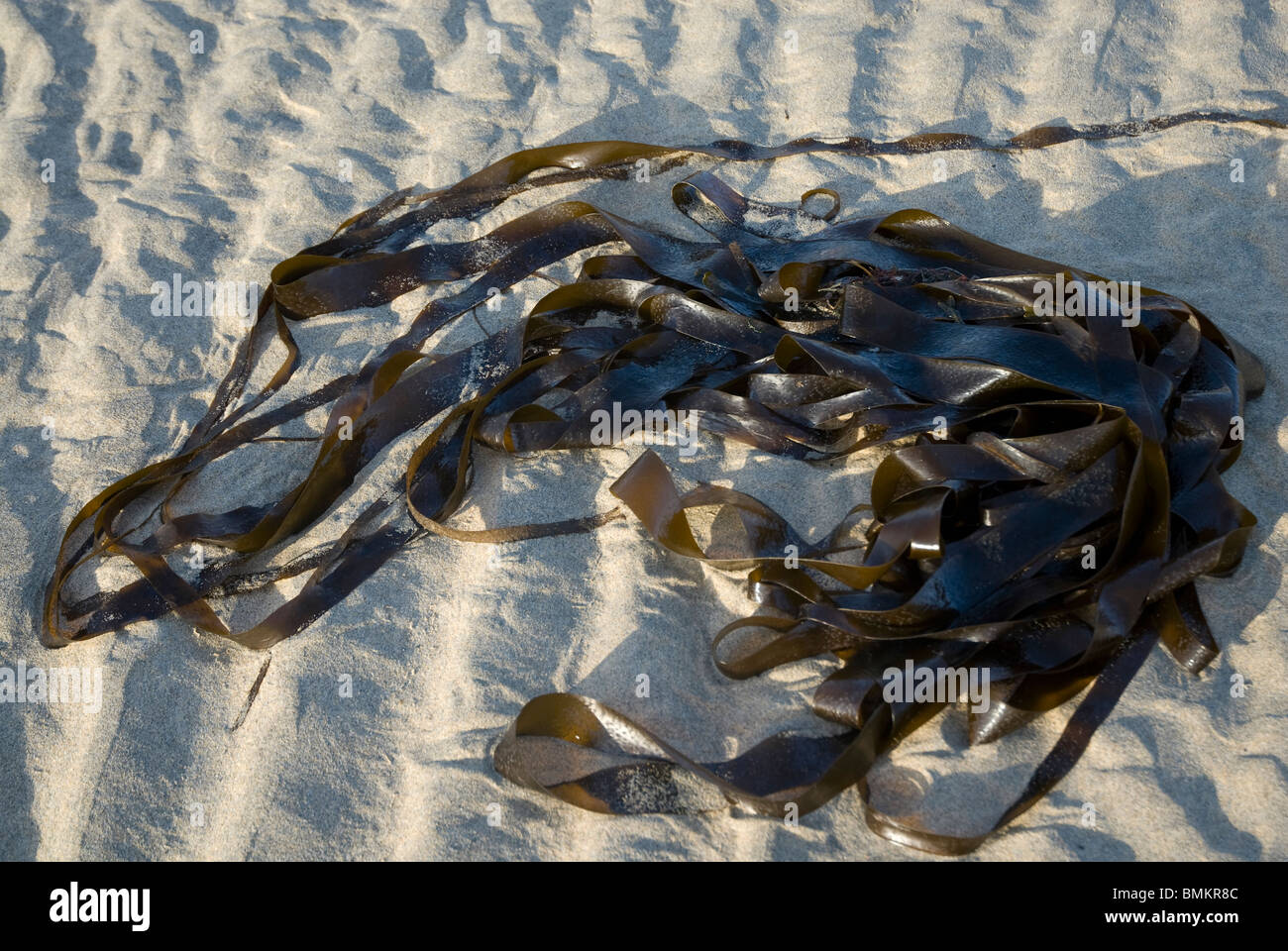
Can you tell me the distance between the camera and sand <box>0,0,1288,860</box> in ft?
5.78

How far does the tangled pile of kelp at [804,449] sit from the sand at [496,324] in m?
0.06

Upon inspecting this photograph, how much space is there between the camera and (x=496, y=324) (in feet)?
9.05

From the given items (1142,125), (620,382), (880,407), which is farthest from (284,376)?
(1142,125)

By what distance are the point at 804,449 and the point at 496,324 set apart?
38.2 inches

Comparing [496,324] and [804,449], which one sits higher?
[496,324]

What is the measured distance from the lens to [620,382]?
2.45 metres

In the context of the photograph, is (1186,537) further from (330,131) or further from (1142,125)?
(330,131)

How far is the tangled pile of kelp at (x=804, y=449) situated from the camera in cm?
183

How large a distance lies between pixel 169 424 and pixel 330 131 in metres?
1.34

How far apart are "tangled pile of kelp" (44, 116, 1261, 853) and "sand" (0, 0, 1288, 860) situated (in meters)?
0.06

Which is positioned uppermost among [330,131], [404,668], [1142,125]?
[330,131]

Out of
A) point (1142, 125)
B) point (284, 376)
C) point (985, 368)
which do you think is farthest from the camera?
point (1142, 125)

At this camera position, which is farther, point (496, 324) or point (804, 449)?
point (496, 324)

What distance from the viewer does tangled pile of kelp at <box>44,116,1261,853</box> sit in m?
1.83
